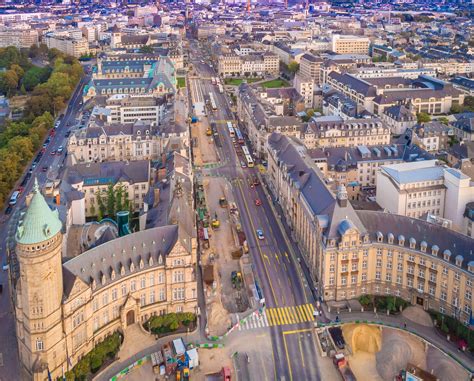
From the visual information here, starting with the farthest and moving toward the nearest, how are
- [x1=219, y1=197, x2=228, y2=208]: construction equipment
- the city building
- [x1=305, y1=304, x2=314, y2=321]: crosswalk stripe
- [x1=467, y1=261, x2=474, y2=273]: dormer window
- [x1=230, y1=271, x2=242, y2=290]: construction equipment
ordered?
1. [x1=219, y1=197, x2=228, y2=208]: construction equipment
2. [x1=230, y1=271, x2=242, y2=290]: construction equipment
3. [x1=305, y1=304, x2=314, y2=321]: crosswalk stripe
4. [x1=467, y1=261, x2=474, y2=273]: dormer window
5. the city building

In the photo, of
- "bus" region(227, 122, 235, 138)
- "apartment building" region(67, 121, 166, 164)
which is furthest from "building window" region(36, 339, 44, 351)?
"bus" region(227, 122, 235, 138)

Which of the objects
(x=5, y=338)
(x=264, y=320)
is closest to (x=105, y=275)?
(x=5, y=338)

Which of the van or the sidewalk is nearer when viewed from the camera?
the sidewalk

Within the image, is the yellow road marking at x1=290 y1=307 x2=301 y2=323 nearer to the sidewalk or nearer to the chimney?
the sidewalk

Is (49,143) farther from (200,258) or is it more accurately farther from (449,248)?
(449,248)

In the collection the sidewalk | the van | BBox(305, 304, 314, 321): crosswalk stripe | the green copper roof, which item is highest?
the green copper roof

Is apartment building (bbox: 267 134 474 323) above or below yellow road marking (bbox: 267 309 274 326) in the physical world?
above

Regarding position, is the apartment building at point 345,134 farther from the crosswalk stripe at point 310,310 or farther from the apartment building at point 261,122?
the crosswalk stripe at point 310,310
